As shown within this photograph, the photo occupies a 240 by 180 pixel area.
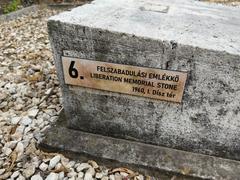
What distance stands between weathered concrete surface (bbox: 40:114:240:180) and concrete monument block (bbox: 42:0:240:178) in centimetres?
7

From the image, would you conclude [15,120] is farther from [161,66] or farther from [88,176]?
[161,66]

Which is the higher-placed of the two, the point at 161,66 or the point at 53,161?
the point at 161,66

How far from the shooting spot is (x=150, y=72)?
2.15 m

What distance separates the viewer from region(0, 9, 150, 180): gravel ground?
2.40 metres

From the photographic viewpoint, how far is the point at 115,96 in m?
2.35

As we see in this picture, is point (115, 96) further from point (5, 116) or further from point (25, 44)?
point (25, 44)

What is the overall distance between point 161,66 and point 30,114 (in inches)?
63.9

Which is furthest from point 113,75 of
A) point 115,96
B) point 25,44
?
point 25,44

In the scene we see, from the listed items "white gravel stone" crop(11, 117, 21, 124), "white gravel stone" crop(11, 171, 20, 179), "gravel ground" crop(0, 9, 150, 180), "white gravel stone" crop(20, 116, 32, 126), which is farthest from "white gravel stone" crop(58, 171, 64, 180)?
"white gravel stone" crop(11, 117, 21, 124)

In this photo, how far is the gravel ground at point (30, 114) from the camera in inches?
94.4

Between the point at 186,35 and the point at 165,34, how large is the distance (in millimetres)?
162

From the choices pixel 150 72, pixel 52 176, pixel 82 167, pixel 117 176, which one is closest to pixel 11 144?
pixel 52 176

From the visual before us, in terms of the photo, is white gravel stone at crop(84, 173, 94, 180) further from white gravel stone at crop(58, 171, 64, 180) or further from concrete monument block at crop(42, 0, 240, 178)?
concrete monument block at crop(42, 0, 240, 178)

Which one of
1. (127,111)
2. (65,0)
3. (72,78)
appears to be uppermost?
(72,78)
